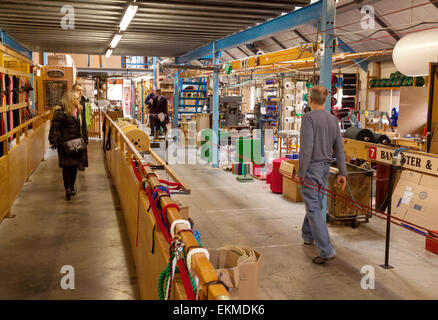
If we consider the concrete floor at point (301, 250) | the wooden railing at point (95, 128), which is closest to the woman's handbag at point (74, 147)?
the concrete floor at point (301, 250)

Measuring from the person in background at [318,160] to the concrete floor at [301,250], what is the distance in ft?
1.28

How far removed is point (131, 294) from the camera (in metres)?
4.28

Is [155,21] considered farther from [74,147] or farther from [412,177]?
[412,177]

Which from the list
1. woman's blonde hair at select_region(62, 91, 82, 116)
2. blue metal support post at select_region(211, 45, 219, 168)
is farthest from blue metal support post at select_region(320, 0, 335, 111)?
blue metal support post at select_region(211, 45, 219, 168)

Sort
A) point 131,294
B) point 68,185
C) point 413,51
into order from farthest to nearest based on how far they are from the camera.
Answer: point 68,185 → point 413,51 → point 131,294

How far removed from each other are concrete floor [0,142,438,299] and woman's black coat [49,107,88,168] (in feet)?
2.55

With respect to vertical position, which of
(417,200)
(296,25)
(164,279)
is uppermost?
(296,25)

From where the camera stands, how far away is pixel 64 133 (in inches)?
298

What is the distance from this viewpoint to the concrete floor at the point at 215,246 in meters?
4.46

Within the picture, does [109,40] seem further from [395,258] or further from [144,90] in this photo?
[144,90]

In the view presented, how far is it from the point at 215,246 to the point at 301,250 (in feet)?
3.71

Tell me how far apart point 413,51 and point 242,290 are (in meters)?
5.83

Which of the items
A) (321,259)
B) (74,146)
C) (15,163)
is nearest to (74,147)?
(74,146)
